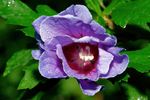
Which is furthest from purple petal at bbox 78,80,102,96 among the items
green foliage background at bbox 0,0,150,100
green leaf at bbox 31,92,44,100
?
green leaf at bbox 31,92,44,100

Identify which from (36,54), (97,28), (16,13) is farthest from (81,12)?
(16,13)

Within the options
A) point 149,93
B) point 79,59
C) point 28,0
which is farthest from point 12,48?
point 79,59

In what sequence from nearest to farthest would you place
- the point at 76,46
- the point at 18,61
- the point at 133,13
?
1. the point at 76,46
2. the point at 133,13
3. the point at 18,61

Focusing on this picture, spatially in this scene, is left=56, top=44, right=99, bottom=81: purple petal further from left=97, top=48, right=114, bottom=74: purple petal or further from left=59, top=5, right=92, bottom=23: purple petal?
left=59, top=5, right=92, bottom=23: purple petal

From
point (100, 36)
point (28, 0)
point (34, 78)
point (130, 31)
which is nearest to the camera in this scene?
point (100, 36)

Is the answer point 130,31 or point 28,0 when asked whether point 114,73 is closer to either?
point 130,31

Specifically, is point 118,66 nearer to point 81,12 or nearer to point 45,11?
point 81,12

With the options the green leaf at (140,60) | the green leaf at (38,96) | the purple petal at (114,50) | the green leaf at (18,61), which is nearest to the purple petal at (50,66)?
the purple petal at (114,50)
